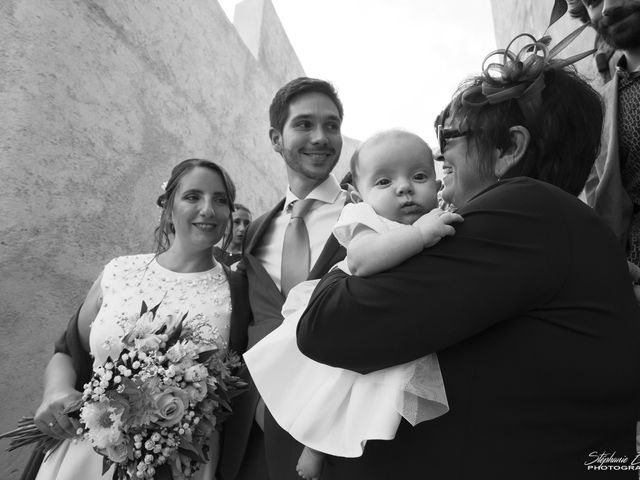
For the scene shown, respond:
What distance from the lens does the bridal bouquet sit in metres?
1.74

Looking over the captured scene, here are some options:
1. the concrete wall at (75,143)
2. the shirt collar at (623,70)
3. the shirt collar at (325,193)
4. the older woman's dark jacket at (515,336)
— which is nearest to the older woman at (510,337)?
the older woman's dark jacket at (515,336)

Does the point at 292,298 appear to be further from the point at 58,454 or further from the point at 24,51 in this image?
the point at 24,51

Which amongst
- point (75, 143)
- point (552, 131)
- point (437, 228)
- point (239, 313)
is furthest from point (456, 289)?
point (75, 143)

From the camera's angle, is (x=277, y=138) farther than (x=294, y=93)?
Yes

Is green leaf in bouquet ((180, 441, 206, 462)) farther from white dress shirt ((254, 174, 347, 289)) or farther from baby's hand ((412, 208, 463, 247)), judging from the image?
baby's hand ((412, 208, 463, 247))

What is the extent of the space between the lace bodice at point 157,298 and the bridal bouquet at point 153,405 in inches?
8.0

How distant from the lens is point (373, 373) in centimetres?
109

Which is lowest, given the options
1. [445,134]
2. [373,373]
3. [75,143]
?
[373,373]

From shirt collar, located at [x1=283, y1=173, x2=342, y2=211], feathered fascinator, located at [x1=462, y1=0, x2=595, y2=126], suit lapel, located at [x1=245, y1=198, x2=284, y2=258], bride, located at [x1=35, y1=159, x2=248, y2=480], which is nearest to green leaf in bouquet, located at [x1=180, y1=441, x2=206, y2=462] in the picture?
bride, located at [x1=35, y1=159, x2=248, y2=480]

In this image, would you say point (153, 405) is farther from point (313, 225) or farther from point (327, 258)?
point (313, 225)

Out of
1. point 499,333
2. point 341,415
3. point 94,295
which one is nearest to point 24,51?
point 94,295

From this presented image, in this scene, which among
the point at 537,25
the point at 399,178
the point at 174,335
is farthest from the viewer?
the point at 537,25

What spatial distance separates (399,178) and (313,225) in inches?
37.6

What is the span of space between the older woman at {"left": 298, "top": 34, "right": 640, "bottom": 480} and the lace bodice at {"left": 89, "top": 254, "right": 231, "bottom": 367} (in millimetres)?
1309
